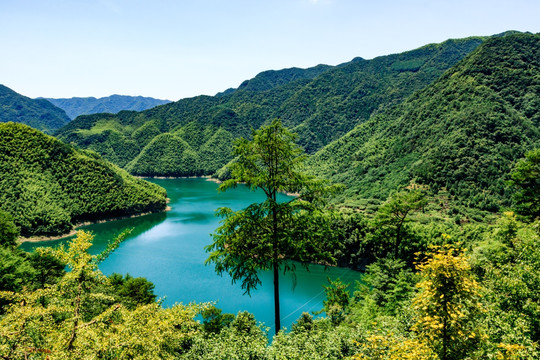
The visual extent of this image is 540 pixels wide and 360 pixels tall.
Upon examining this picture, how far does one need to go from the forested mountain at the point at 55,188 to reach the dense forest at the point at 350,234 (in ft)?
1.15

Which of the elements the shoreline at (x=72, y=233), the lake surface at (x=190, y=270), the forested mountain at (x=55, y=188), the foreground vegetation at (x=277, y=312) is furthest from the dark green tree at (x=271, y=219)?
the forested mountain at (x=55, y=188)

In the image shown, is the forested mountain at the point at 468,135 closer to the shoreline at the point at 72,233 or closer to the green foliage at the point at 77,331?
the green foliage at the point at 77,331

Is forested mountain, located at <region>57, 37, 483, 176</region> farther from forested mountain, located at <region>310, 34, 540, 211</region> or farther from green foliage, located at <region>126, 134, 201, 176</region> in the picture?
forested mountain, located at <region>310, 34, 540, 211</region>

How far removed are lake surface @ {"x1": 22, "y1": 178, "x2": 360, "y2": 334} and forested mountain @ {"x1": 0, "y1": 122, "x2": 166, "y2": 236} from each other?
3.82 m

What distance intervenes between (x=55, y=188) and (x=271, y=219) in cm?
6960

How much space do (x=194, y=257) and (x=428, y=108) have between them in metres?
61.1

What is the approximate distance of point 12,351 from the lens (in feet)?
18.4

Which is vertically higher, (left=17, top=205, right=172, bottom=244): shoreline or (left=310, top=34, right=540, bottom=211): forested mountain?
(left=310, top=34, right=540, bottom=211): forested mountain

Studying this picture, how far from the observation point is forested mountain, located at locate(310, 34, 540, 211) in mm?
47312

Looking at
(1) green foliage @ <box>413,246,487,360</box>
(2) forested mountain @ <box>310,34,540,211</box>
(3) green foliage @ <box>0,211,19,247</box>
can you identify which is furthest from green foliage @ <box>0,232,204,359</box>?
(2) forested mountain @ <box>310,34,540,211</box>

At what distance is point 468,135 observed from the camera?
53.2m

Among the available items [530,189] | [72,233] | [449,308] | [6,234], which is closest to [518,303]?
[449,308]

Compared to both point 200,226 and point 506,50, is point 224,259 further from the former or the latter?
point 506,50

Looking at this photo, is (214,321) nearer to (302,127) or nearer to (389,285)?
(389,285)
